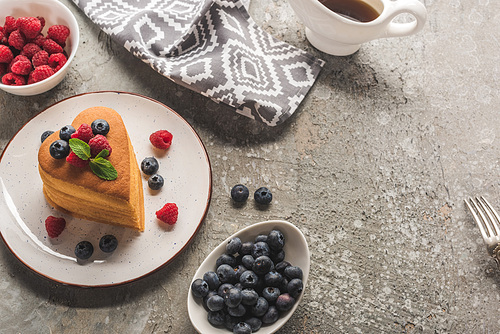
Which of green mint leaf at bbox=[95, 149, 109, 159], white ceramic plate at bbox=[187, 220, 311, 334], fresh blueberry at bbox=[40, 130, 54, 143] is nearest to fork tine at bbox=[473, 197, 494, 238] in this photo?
white ceramic plate at bbox=[187, 220, 311, 334]

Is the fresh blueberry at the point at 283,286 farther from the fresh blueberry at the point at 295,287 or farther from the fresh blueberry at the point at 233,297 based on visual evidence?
the fresh blueberry at the point at 233,297

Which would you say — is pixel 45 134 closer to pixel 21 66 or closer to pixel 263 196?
pixel 21 66

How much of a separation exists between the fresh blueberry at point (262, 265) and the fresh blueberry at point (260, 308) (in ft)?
0.32

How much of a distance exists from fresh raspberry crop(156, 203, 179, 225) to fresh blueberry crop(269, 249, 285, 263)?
389mm

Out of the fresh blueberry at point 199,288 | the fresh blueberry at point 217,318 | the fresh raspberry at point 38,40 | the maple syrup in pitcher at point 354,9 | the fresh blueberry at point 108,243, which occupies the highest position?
the maple syrup in pitcher at point 354,9

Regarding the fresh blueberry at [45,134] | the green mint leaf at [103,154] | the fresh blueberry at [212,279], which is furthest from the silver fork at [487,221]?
the fresh blueberry at [45,134]

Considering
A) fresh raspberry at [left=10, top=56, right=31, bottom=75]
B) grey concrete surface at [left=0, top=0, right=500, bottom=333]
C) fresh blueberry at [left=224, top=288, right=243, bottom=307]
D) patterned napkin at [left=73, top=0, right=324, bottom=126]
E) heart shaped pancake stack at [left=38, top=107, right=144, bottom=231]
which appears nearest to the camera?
fresh blueberry at [left=224, top=288, right=243, bottom=307]

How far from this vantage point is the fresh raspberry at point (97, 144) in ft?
5.41

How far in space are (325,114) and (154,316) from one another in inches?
43.4

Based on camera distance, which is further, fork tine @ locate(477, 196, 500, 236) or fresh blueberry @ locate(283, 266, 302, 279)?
fork tine @ locate(477, 196, 500, 236)

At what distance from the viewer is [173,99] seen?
210 centimetres

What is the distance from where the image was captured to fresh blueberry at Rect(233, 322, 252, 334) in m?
1.60

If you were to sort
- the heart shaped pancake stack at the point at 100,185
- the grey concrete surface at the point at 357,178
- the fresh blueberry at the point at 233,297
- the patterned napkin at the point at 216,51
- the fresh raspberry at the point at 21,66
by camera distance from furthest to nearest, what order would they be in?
the patterned napkin at the point at 216,51, the fresh raspberry at the point at 21,66, the grey concrete surface at the point at 357,178, the heart shaped pancake stack at the point at 100,185, the fresh blueberry at the point at 233,297

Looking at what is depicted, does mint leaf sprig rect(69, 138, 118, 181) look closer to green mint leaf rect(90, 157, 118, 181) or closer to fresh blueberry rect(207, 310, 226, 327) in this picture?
green mint leaf rect(90, 157, 118, 181)
